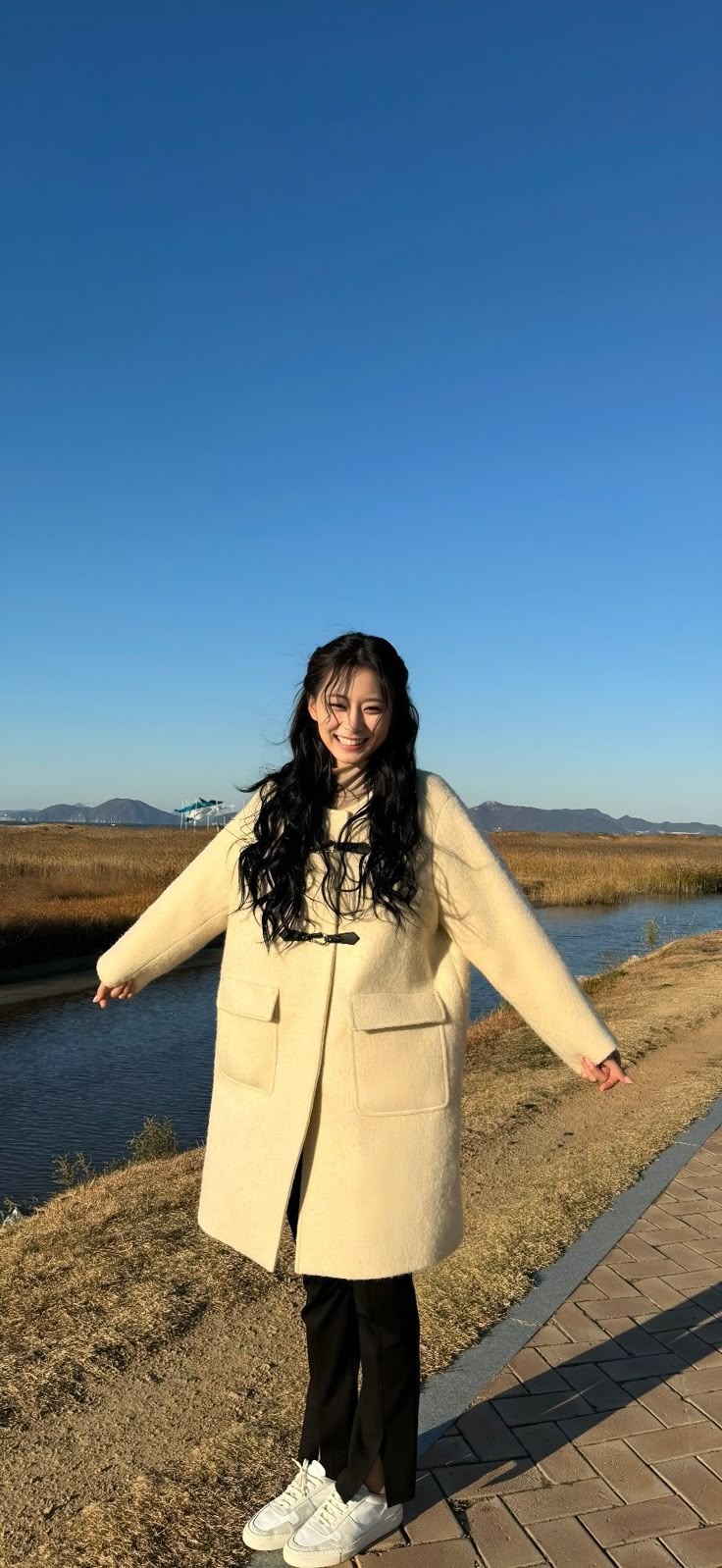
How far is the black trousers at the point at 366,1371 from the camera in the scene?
7.28 ft

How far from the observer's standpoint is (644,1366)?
3117 mm

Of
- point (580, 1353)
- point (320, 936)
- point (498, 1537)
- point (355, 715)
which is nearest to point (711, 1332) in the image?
point (580, 1353)

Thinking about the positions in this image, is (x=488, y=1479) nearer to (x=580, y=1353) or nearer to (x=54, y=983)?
(x=580, y=1353)

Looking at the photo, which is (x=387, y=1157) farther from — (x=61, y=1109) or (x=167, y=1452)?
(x=61, y=1109)

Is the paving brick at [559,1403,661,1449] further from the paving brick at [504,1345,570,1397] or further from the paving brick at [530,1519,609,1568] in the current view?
the paving brick at [530,1519,609,1568]

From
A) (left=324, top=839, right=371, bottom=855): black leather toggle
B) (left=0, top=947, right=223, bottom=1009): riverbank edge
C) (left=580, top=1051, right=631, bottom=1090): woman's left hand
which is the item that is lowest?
(left=0, top=947, right=223, bottom=1009): riverbank edge

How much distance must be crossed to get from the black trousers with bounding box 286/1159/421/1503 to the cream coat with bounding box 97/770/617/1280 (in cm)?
10

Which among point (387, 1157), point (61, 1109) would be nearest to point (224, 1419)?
point (387, 1157)

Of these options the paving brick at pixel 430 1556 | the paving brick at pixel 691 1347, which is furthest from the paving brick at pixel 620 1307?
the paving brick at pixel 430 1556

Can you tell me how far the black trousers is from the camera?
7.28 feet

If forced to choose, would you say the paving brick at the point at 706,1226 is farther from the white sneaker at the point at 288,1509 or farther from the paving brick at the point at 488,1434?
the white sneaker at the point at 288,1509

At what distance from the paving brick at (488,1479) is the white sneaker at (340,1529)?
0.20 metres

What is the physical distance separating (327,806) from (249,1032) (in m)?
0.47

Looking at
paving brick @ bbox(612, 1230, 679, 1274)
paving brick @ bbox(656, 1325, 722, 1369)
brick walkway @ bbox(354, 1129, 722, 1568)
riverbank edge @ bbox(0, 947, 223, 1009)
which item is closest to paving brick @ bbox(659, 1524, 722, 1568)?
brick walkway @ bbox(354, 1129, 722, 1568)
